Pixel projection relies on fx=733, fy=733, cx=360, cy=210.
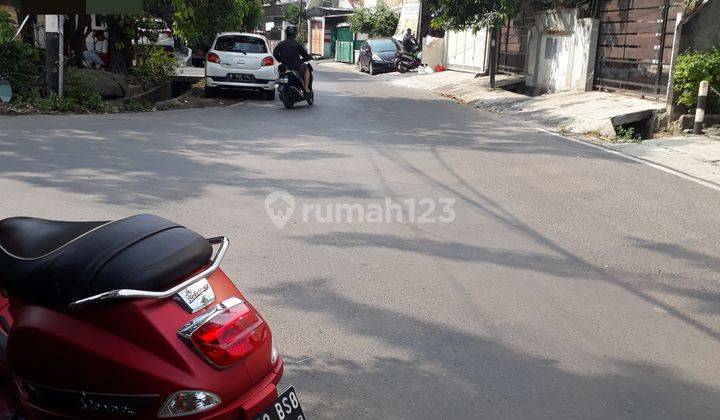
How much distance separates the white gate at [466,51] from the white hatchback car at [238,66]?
10.5 m

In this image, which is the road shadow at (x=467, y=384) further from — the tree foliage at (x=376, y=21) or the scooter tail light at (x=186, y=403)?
the tree foliage at (x=376, y=21)

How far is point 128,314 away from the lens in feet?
7.59

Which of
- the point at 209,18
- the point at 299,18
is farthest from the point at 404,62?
the point at 299,18

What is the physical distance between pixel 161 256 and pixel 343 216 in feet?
15.1

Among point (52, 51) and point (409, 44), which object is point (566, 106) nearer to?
point (52, 51)

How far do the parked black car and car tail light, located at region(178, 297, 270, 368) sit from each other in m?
30.9

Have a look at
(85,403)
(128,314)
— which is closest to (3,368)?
(85,403)

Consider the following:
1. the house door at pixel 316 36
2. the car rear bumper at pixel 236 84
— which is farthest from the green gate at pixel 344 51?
the car rear bumper at pixel 236 84

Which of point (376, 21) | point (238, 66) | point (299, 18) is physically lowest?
point (238, 66)

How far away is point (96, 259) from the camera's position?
2420mm

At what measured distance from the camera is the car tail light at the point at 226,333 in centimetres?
235

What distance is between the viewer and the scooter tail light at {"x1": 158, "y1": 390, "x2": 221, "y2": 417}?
230cm

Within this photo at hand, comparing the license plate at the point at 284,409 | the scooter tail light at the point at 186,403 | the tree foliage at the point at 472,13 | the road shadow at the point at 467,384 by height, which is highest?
the tree foliage at the point at 472,13

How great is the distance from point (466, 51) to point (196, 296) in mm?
27628
